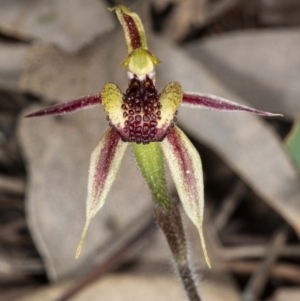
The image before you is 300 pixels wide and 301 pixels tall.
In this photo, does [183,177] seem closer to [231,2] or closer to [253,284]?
[253,284]

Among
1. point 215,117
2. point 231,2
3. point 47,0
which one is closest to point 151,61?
point 215,117

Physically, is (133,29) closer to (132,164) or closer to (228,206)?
(132,164)

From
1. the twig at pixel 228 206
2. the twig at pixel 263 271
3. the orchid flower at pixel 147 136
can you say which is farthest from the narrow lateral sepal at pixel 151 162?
the twig at pixel 228 206

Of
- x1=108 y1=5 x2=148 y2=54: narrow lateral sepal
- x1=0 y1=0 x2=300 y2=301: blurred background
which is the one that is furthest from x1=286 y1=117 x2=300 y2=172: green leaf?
x1=108 y1=5 x2=148 y2=54: narrow lateral sepal

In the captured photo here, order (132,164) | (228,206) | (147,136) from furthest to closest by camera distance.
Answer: (228,206) < (132,164) < (147,136)

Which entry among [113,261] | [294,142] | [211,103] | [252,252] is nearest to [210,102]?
[211,103]

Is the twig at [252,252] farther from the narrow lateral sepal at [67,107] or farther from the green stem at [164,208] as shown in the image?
the narrow lateral sepal at [67,107]

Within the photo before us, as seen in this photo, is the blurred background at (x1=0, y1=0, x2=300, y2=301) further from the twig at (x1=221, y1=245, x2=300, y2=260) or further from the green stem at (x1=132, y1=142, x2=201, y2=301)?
the green stem at (x1=132, y1=142, x2=201, y2=301)
